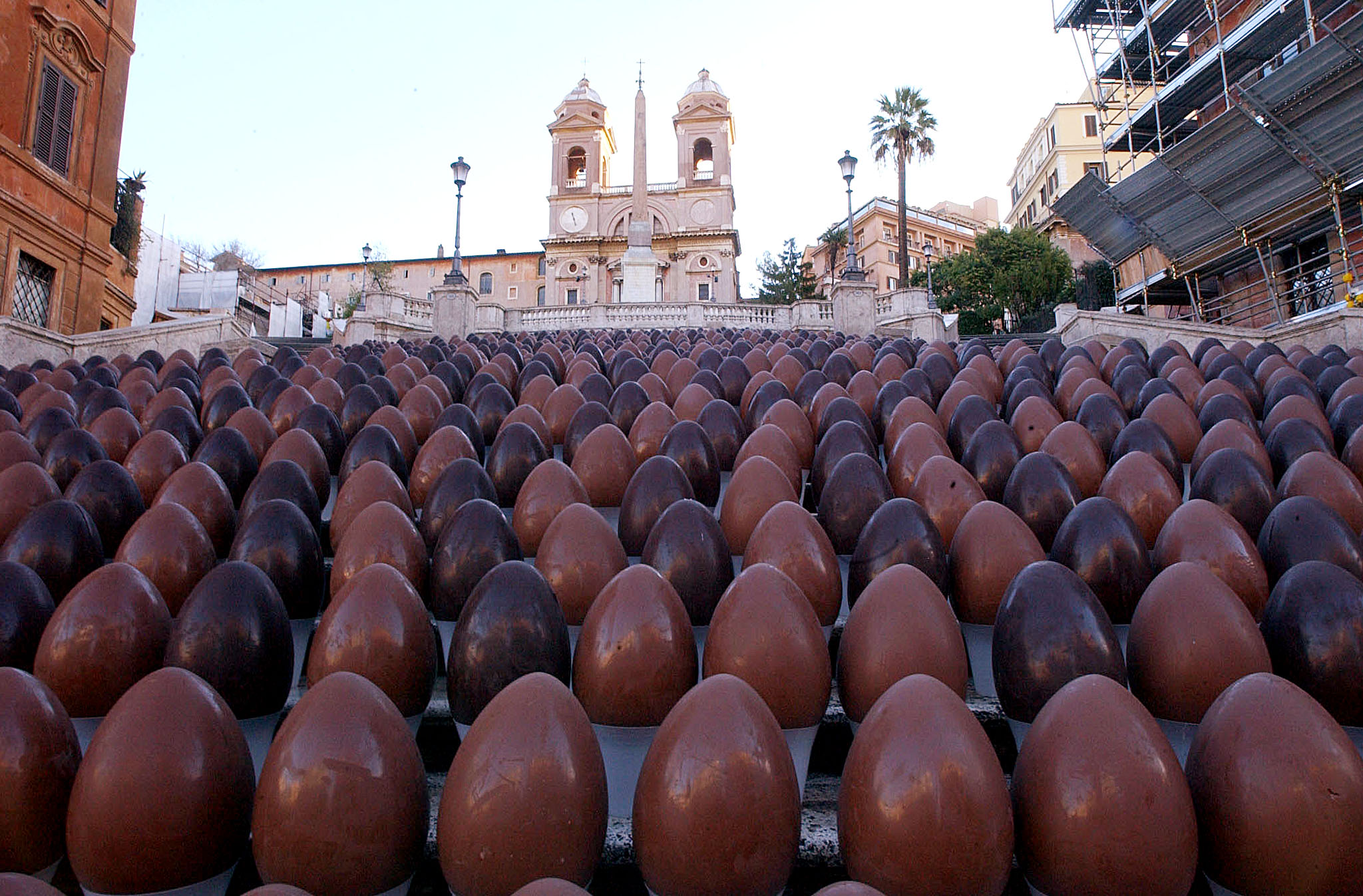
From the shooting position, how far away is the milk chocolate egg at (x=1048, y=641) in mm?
2734

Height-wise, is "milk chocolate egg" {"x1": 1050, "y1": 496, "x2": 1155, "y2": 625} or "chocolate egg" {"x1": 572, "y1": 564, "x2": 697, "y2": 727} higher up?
"milk chocolate egg" {"x1": 1050, "y1": 496, "x2": 1155, "y2": 625}

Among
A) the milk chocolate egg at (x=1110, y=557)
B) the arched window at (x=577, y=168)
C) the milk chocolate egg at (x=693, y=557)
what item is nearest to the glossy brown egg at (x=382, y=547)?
the milk chocolate egg at (x=693, y=557)

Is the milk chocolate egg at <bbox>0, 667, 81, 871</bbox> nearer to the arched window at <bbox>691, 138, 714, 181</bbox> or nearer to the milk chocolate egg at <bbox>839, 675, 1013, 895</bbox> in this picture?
the milk chocolate egg at <bbox>839, 675, 1013, 895</bbox>

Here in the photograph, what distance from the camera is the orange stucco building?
17406mm

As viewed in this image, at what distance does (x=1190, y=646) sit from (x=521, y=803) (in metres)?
2.23

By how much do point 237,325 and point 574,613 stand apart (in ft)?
45.5

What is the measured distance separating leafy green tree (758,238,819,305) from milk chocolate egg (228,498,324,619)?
49450mm

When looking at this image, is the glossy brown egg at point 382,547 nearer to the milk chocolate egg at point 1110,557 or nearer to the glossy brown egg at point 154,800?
the glossy brown egg at point 154,800

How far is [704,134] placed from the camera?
58.2m

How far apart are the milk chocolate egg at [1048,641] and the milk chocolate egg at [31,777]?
9.66ft

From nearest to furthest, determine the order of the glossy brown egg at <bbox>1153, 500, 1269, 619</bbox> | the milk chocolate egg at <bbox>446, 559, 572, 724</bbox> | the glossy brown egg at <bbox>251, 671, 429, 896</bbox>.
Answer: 1. the glossy brown egg at <bbox>251, 671, 429, 896</bbox>
2. the milk chocolate egg at <bbox>446, 559, 572, 724</bbox>
3. the glossy brown egg at <bbox>1153, 500, 1269, 619</bbox>

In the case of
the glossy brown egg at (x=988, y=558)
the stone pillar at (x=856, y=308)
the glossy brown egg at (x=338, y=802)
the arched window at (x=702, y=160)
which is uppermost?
the arched window at (x=702, y=160)

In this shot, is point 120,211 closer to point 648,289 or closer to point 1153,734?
point 648,289

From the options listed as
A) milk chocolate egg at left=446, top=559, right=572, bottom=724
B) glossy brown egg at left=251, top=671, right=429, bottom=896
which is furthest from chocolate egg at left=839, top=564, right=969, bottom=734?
glossy brown egg at left=251, top=671, right=429, bottom=896
